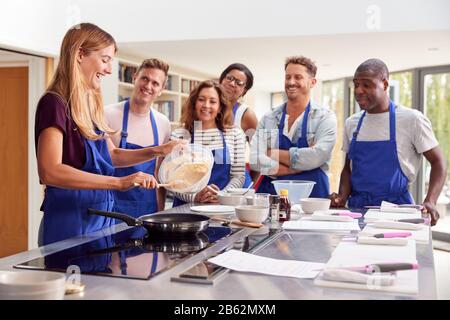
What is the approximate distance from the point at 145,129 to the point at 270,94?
827 cm

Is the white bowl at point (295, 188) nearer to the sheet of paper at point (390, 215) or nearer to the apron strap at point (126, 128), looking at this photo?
the sheet of paper at point (390, 215)

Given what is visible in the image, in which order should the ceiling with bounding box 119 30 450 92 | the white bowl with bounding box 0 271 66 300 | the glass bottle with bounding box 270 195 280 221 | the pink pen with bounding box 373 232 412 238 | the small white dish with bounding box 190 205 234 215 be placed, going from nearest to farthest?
the white bowl with bounding box 0 271 66 300, the pink pen with bounding box 373 232 412 238, the glass bottle with bounding box 270 195 280 221, the small white dish with bounding box 190 205 234 215, the ceiling with bounding box 119 30 450 92

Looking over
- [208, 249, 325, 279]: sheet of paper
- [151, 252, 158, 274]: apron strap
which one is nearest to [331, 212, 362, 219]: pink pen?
[208, 249, 325, 279]: sheet of paper

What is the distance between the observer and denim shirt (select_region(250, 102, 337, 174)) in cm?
279

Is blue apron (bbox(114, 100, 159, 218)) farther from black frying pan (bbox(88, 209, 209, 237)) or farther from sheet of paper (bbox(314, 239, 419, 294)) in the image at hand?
sheet of paper (bbox(314, 239, 419, 294))

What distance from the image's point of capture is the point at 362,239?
1545 mm

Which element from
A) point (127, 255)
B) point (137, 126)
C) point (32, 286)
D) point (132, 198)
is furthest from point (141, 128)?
point (32, 286)

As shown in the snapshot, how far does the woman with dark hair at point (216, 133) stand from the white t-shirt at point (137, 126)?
14cm

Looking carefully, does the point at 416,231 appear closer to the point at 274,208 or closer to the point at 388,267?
the point at 274,208

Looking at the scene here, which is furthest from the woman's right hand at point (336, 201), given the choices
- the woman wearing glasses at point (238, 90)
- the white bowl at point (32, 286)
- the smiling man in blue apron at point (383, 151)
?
the white bowl at point (32, 286)

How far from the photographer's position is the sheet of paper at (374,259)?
1087mm

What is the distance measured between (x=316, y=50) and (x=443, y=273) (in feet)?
9.65
